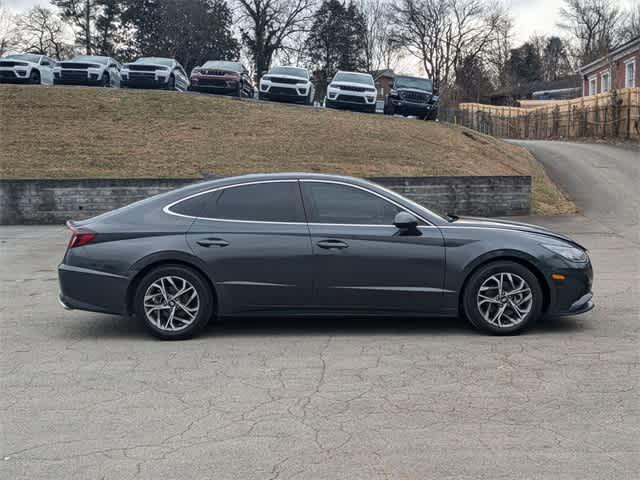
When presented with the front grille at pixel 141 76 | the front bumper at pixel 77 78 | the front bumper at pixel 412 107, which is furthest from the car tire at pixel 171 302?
the front bumper at pixel 77 78

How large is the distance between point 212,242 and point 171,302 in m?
0.65

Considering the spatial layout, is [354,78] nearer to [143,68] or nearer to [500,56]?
[143,68]

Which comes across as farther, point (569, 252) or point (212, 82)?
point (212, 82)

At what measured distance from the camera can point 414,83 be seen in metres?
28.2

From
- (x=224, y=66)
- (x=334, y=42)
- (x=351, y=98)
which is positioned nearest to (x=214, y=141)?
(x=351, y=98)

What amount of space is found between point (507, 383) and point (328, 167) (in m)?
14.8

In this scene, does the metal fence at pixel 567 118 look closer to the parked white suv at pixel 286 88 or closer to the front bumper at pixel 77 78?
the parked white suv at pixel 286 88

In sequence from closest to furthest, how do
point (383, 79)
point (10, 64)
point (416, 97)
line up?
point (416, 97) → point (10, 64) → point (383, 79)

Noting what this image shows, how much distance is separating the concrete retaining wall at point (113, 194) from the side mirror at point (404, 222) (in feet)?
32.2

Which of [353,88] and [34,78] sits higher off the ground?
[34,78]

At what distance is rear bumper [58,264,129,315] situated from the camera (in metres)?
6.24

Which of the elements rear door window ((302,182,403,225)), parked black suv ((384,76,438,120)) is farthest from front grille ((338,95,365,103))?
rear door window ((302,182,403,225))

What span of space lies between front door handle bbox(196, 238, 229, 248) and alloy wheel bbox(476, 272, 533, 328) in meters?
2.36

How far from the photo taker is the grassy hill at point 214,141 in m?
19.5
